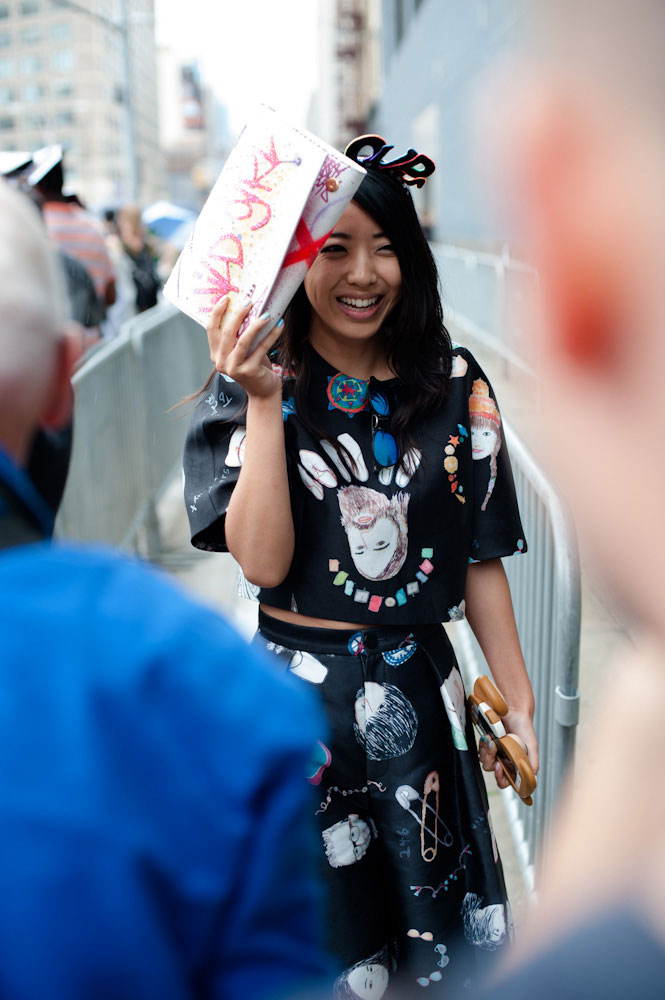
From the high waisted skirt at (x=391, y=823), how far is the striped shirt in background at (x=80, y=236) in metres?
3.62

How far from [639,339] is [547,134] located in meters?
0.14

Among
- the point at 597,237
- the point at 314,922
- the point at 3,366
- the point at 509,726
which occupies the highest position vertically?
the point at 597,237

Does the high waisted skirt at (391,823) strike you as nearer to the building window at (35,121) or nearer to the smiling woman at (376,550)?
the smiling woman at (376,550)

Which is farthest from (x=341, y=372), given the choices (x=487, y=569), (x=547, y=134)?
(x=547, y=134)

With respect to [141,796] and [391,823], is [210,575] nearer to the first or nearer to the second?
[391,823]

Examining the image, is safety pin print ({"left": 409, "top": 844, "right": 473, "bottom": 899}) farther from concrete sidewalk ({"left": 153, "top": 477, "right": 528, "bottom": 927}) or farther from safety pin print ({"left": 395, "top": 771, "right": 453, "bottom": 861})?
concrete sidewalk ({"left": 153, "top": 477, "right": 528, "bottom": 927})

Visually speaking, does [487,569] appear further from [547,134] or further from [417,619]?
[547,134]

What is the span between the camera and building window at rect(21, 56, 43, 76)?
12231cm

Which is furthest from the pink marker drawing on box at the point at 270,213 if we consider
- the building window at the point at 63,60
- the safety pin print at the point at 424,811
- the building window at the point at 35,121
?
the building window at the point at 63,60

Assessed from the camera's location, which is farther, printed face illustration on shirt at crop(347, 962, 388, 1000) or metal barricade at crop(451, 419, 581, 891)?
metal barricade at crop(451, 419, 581, 891)

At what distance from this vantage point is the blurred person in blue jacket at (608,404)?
1.68ft

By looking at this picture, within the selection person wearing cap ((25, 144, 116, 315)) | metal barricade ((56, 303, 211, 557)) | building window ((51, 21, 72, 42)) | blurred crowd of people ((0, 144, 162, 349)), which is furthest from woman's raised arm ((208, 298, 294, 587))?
building window ((51, 21, 72, 42))

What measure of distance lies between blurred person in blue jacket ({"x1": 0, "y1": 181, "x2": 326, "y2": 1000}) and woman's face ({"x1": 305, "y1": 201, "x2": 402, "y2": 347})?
1277 mm

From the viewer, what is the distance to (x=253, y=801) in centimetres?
63
